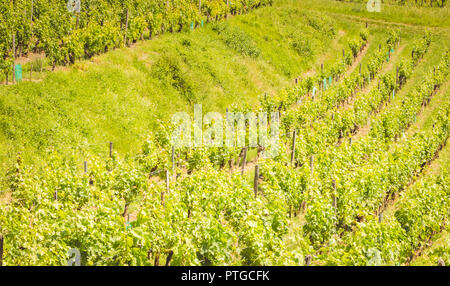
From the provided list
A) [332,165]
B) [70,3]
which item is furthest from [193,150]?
[70,3]

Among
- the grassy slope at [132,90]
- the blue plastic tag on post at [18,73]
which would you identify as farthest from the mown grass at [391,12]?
the blue plastic tag on post at [18,73]

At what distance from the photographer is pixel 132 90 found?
79.2 feet

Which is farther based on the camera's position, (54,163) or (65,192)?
(54,163)

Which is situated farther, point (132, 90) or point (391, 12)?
point (391, 12)

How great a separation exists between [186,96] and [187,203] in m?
13.2

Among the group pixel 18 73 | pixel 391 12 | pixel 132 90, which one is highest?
pixel 391 12

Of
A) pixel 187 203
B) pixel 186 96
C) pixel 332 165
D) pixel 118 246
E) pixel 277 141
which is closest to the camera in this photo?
pixel 118 246

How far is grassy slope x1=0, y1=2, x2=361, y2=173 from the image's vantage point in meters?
18.8

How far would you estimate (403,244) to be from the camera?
12945mm

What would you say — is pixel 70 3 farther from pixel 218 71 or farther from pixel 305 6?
pixel 305 6

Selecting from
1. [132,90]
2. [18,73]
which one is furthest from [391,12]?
[18,73]

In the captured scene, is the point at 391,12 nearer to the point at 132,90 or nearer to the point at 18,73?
the point at 132,90

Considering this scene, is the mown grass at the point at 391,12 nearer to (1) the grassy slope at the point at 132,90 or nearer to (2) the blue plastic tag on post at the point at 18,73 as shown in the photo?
(1) the grassy slope at the point at 132,90

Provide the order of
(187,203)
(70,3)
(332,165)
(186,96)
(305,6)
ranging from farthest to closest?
(305,6) < (70,3) < (186,96) < (332,165) < (187,203)
